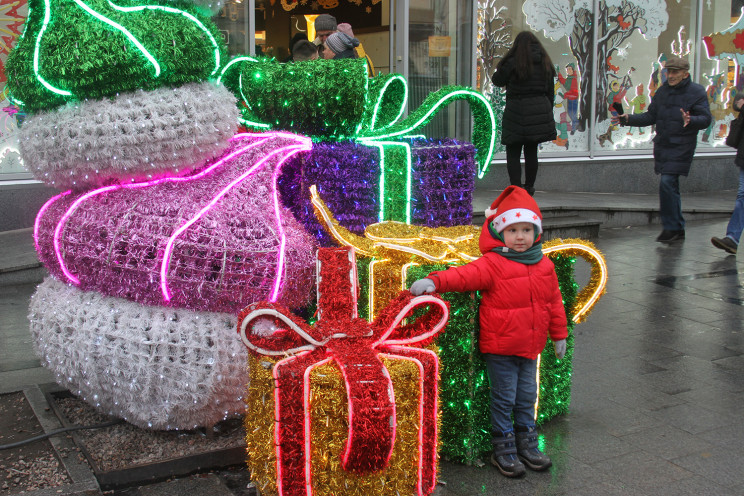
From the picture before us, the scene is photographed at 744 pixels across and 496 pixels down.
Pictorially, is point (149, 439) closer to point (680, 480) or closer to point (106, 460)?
point (106, 460)

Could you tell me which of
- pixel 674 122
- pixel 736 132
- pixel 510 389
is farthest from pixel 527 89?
pixel 510 389

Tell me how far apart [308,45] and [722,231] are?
19.1ft

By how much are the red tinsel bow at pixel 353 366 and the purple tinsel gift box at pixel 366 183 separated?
44.7 inches

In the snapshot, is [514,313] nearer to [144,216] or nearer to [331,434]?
[331,434]

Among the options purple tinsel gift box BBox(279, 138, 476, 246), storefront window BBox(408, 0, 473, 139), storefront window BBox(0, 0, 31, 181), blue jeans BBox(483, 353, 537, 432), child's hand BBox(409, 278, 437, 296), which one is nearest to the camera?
child's hand BBox(409, 278, 437, 296)

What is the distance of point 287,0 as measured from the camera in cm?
1205

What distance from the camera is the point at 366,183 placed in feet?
15.0

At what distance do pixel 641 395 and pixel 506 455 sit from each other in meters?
1.32

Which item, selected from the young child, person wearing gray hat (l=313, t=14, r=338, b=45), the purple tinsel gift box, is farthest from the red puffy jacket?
person wearing gray hat (l=313, t=14, r=338, b=45)

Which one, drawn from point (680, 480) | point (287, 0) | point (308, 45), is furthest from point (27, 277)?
point (287, 0)

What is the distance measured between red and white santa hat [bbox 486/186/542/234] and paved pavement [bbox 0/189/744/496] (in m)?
1.17

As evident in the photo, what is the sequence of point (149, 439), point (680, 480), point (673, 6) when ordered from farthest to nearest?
1. point (673, 6)
2. point (149, 439)
3. point (680, 480)

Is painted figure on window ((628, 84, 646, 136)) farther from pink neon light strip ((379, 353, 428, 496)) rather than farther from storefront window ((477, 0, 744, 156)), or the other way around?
pink neon light strip ((379, 353, 428, 496))

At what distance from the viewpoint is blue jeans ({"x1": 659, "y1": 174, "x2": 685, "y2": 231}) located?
356 inches
